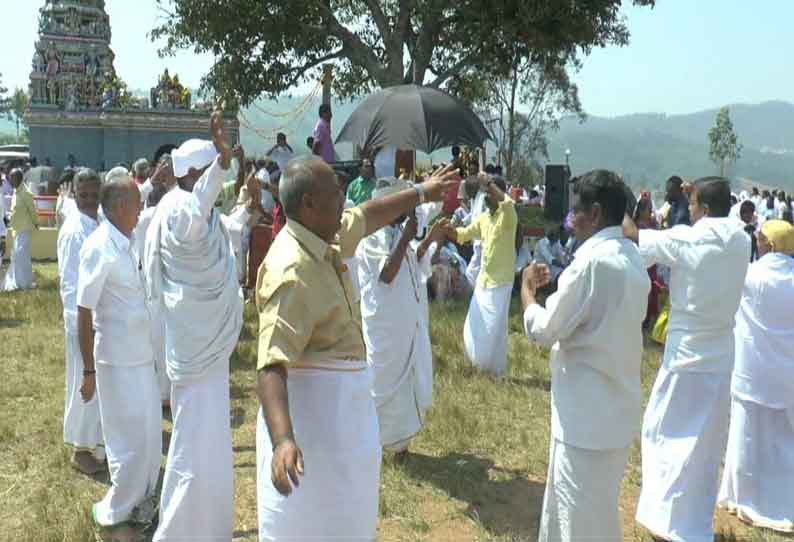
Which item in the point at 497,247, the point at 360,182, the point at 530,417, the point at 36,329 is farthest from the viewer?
the point at 36,329

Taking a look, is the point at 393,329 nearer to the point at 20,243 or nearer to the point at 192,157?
the point at 192,157

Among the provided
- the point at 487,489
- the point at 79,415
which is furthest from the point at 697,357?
the point at 79,415

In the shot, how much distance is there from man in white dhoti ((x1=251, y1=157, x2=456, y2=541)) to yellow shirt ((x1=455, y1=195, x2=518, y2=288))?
4873mm

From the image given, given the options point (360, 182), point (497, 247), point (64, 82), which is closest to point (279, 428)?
point (497, 247)

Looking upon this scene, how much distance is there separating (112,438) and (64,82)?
3168 cm

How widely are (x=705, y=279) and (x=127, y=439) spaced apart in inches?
130

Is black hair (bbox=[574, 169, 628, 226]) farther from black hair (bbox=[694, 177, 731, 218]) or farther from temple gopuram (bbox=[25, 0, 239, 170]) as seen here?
temple gopuram (bbox=[25, 0, 239, 170])

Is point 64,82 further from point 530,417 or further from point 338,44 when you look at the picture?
point 530,417

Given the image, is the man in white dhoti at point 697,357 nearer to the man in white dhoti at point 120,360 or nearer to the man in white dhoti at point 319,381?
the man in white dhoti at point 319,381

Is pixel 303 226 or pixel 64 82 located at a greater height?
pixel 64 82

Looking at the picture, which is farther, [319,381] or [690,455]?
[690,455]

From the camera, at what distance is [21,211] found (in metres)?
13.7

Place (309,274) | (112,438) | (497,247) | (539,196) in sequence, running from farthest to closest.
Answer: (539,196)
(497,247)
(112,438)
(309,274)

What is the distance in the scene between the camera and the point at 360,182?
9.09 meters
